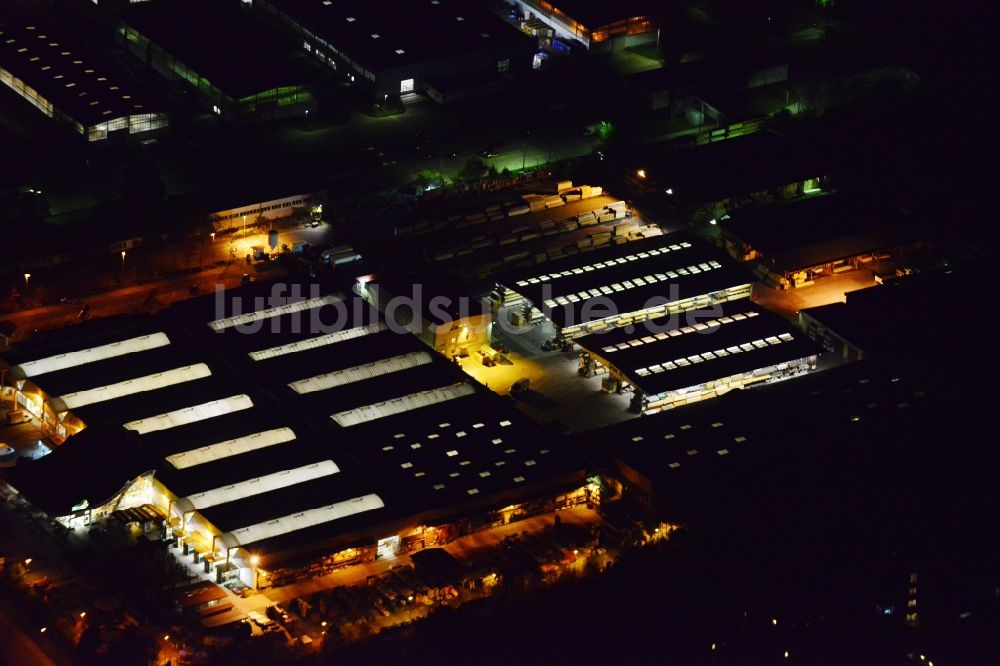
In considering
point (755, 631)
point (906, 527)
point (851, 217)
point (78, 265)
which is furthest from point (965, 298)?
point (78, 265)

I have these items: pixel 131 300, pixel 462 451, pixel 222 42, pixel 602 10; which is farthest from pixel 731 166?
pixel 462 451

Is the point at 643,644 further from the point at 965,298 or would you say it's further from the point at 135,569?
the point at 965,298

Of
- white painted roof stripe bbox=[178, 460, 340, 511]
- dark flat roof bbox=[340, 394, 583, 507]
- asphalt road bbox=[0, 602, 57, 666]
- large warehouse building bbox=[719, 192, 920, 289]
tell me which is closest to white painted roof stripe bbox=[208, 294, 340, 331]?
dark flat roof bbox=[340, 394, 583, 507]

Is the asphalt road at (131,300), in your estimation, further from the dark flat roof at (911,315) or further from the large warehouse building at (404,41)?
the dark flat roof at (911,315)

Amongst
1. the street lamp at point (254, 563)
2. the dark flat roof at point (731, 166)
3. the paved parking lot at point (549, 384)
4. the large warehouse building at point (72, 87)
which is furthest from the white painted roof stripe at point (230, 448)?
the large warehouse building at point (72, 87)

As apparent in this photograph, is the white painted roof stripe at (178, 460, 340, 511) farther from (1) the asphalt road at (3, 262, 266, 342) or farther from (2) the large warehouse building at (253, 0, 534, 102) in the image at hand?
(2) the large warehouse building at (253, 0, 534, 102)
